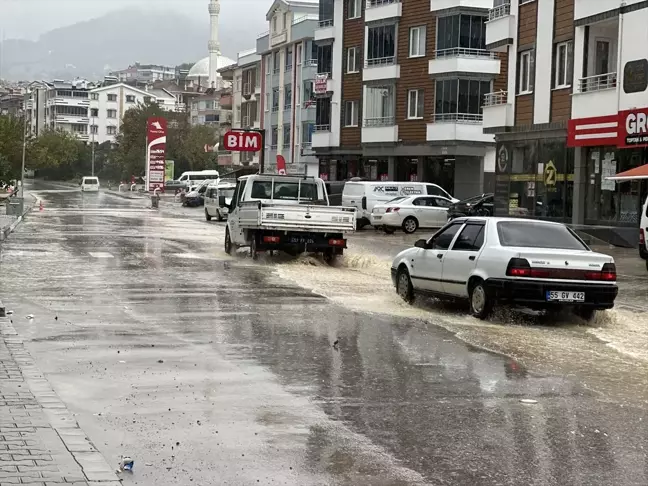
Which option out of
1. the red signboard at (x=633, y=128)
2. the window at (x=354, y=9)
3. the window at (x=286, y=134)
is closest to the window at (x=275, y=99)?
the window at (x=286, y=134)

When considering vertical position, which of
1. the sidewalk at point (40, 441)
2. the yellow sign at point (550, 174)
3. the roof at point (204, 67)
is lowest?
the sidewalk at point (40, 441)

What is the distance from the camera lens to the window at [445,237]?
50.6ft

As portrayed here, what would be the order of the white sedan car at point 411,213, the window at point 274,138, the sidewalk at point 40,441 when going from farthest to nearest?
the window at point 274,138, the white sedan car at point 411,213, the sidewalk at point 40,441

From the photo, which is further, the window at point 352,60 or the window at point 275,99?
the window at point 275,99

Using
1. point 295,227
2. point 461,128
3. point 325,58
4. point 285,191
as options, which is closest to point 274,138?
point 325,58

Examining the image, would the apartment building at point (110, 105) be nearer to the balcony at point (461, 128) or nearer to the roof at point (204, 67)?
the roof at point (204, 67)

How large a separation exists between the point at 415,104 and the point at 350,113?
24.2ft

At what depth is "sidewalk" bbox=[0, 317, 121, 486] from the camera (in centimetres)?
604

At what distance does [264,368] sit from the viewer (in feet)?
33.5

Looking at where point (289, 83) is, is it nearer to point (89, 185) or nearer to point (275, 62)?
point (275, 62)

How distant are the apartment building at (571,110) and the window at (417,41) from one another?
15.1 metres

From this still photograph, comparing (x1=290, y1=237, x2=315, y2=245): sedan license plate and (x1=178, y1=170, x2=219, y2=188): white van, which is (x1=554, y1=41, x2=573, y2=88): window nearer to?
(x1=290, y1=237, x2=315, y2=245): sedan license plate

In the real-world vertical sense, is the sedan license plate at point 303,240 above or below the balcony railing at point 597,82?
below

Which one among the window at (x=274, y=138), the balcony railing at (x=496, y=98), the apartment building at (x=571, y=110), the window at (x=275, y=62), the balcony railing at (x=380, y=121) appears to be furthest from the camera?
the window at (x=275, y=62)
